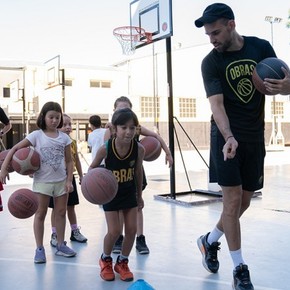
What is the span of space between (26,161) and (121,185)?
96 cm

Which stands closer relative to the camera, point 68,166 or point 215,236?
point 215,236

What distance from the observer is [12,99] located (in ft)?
103

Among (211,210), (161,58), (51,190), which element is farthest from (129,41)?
(161,58)

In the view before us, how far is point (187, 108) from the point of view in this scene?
33.5 m

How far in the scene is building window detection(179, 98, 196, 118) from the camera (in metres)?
33.4

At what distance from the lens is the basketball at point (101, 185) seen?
341 cm

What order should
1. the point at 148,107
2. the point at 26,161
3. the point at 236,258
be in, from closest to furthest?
the point at 236,258, the point at 26,161, the point at 148,107

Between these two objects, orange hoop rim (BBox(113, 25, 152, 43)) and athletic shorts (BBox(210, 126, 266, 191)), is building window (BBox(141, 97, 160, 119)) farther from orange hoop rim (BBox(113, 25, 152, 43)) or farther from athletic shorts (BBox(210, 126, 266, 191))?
athletic shorts (BBox(210, 126, 266, 191))

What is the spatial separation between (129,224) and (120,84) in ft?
94.7

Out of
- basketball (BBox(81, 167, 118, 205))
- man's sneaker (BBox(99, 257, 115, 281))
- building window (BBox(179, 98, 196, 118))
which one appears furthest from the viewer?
building window (BBox(179, 98, 196, 118))

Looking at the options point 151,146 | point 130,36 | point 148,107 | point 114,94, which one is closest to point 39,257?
point 151,146

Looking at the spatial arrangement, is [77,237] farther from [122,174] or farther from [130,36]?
[130,36]

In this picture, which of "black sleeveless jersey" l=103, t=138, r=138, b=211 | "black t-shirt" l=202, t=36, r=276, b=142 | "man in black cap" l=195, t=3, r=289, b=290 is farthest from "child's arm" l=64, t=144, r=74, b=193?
"black t-shirt" l=202, t=36, r=276, b=142

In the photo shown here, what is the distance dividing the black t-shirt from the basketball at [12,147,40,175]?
1716mm
